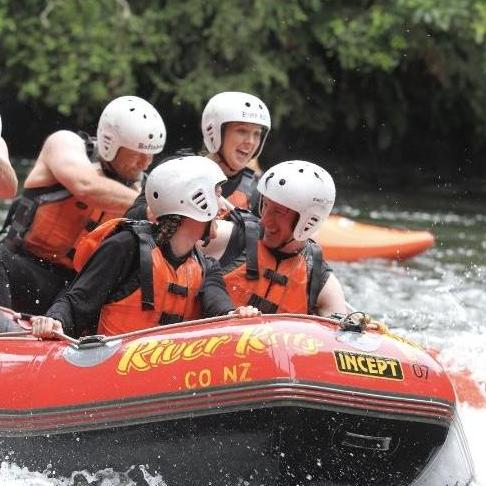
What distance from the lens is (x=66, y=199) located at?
6676mm

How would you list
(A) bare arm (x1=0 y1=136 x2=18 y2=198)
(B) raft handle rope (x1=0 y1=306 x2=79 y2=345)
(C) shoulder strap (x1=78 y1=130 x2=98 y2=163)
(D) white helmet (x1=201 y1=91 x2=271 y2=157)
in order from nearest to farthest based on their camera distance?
1. (B) raft handle rope (x1=0 y1=306 x2=79 y2=345)
2. (A) bare arm (x1=0 y1=136 x2=18 y2=198)
3. (D) white helmet (x1=201 y1=91 x2=271 y2=157)
4. (C) shoulder strap (x1=78 y1=130 x2=98 y2=163)

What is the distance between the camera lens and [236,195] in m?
6.65

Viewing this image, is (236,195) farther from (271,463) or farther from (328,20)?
(328,20)

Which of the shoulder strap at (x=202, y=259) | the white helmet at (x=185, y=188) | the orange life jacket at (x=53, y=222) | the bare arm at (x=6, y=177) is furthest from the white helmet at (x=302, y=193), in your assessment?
the orange life jacket at (x=53, y=222)

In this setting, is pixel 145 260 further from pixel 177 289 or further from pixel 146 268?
pixel 177 289

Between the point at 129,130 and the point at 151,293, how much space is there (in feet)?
4.66

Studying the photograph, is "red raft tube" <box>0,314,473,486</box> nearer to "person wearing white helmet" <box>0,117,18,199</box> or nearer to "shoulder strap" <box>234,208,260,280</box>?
"shoulder strap" <box>234,208,260,280</box>

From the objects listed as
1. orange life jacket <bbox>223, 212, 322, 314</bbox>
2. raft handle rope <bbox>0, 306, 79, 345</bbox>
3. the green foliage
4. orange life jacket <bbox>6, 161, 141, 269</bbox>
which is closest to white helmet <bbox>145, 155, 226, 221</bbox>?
orange life jacket <bbox>223, 212, 322, 314</bbox>

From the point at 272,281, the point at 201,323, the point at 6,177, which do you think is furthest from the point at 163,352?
the point at 6,177

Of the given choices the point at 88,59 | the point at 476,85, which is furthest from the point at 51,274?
the point at 476,85

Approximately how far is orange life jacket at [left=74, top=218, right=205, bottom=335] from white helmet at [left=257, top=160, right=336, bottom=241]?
456mm

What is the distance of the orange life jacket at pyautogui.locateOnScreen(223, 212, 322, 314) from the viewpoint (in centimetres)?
549

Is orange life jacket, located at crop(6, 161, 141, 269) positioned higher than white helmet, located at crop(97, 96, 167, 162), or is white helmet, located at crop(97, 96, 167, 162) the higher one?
white helmet, located at crop(97, 96, 167, 162)

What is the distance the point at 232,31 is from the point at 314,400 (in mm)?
11834
